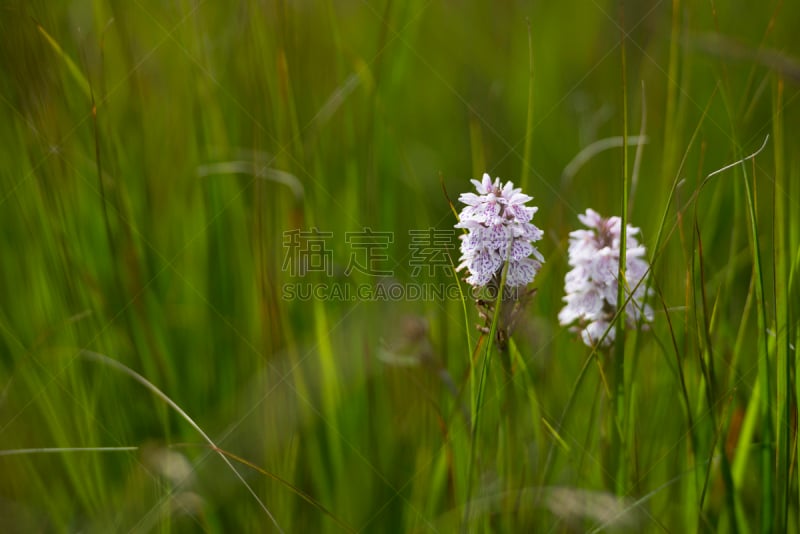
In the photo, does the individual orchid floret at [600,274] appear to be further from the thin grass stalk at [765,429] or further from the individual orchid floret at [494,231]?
the thin grass stalk at [765,429]

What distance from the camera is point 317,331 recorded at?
2191 millimetres

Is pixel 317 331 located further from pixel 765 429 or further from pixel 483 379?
pixel 765 429

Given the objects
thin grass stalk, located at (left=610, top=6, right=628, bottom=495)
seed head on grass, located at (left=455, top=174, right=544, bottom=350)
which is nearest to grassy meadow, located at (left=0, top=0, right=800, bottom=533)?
thin grass stalk, located at (left=610, top=6, right=628, bottom=495)

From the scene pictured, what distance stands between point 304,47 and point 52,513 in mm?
1819

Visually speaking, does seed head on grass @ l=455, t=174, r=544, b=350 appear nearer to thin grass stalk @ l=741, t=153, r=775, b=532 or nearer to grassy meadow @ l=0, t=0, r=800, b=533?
grassy meadow @ l=0, t=0, r=800, b=533

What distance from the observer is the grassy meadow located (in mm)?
1669

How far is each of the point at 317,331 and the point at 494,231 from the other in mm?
809

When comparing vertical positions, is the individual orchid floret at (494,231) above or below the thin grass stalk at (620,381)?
above

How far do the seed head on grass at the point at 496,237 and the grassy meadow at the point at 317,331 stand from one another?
0.13 m

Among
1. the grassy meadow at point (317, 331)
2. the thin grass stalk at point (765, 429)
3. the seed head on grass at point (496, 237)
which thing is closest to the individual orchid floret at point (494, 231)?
the seed head on grass at point (496, 237)

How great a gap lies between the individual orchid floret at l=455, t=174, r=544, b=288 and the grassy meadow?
0.17 meters

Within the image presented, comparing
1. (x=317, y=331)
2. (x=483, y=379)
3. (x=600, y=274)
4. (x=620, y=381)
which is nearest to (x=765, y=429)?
(x=620, y=381)

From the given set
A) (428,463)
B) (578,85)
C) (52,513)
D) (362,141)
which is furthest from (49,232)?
(578,85)

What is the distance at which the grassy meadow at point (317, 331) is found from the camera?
1.67 m
